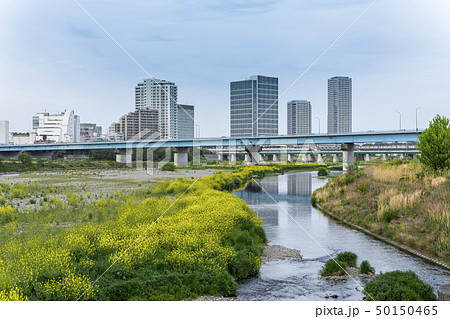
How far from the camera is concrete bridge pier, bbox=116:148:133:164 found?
126325 millimetres

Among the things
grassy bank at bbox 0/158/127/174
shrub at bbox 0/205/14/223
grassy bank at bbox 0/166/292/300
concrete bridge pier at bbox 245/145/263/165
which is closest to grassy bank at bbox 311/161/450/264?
grassy bank at bbox 0/166/292/300

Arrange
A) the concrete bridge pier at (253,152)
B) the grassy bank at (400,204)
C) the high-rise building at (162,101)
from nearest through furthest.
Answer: the grassy bank at (400,204) → the high-rise building at (162,101) → the concrete bridge pier at (253,152)

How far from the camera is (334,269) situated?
615 inches

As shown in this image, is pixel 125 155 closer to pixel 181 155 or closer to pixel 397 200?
pixel 181 155

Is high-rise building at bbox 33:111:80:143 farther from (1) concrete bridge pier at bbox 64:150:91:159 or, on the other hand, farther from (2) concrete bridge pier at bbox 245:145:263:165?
(2) concrete bridge pier at bbox 245:145:263:165

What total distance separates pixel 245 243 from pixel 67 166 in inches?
3964

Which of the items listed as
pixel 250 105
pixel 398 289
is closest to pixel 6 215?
pixel 398 289

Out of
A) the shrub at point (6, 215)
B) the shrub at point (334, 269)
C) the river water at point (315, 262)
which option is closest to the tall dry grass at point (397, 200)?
the river water at point (315, 262)

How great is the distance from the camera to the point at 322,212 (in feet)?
112

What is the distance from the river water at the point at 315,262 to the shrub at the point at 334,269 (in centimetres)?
37

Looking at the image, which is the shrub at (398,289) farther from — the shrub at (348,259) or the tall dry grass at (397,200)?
the tall dry grass at (397,200)

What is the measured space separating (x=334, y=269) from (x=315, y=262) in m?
1.97

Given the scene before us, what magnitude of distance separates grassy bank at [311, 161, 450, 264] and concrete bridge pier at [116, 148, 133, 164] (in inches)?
3761

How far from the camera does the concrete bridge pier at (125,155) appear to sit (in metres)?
126
